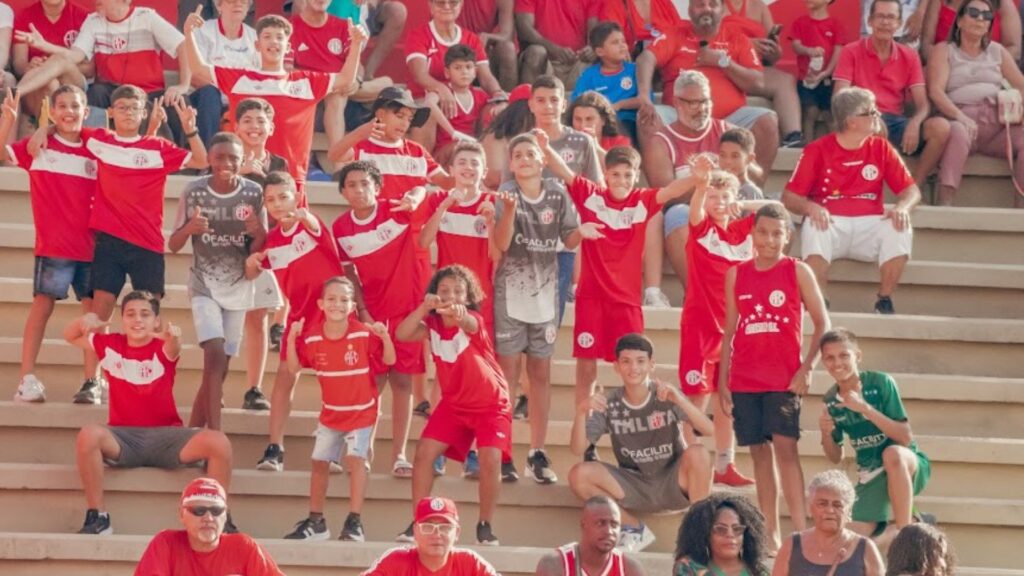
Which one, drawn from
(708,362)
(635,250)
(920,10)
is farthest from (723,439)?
(920,10)

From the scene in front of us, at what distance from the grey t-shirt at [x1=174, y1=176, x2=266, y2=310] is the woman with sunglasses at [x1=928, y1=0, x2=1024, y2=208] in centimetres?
441

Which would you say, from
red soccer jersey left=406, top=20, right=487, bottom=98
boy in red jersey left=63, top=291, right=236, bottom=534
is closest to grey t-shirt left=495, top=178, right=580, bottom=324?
boy in red jersey left=63, top=291, right=236, bottom=534

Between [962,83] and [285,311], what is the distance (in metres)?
4.48

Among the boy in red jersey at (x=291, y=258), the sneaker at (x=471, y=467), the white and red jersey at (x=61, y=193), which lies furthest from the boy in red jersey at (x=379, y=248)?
the white and red jersey at (x=61, y=193)

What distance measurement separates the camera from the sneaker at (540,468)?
10367 millimetres

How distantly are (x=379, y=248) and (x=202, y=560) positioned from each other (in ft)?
7.54

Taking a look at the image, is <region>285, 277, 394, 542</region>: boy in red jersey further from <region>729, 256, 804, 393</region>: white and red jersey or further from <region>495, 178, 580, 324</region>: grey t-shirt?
<region>729, 256, 804, 393</region>: white and red jersey

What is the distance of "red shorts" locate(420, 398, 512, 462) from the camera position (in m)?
9.91

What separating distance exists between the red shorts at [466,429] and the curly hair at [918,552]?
7.88 ft

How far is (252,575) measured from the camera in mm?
8805

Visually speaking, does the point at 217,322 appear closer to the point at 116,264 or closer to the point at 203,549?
the point at 116,264

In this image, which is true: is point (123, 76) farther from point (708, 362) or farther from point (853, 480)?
point (853, 480)

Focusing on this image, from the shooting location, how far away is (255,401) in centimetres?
1084

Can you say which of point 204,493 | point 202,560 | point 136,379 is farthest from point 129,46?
point 202,560
